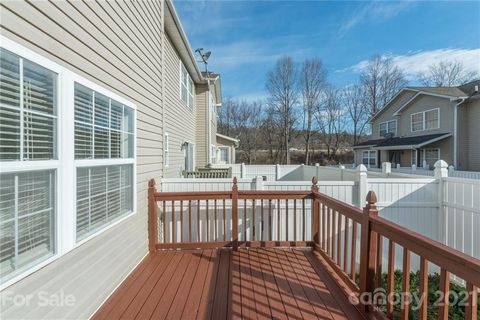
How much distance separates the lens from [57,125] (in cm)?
192

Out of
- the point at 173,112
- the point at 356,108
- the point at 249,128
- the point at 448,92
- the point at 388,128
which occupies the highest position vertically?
the point at 356,108

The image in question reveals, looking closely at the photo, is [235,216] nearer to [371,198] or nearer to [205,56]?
[371,198]

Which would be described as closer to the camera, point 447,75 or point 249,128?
point 447,75

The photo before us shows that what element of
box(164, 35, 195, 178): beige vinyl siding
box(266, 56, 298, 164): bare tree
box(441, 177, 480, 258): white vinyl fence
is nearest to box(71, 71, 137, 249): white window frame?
box(164, 35, 195, 178): beige vinyl siding

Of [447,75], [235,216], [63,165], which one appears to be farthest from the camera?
[447,75]

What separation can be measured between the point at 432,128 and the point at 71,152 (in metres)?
18.4

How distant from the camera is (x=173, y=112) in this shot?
680cm

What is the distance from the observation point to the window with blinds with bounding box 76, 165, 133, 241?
89.0 inches

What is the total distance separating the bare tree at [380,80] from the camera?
2634cm

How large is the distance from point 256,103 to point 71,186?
98.2 ft

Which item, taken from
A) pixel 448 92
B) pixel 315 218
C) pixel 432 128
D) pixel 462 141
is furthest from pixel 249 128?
pixel 315 218

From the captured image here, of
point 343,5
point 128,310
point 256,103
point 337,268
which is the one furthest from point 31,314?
point 256,103

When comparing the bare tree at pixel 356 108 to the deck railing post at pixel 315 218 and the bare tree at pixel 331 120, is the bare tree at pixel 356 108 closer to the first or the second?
the bare tree at pixel 331 120

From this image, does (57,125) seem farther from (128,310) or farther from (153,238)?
(153,238)
